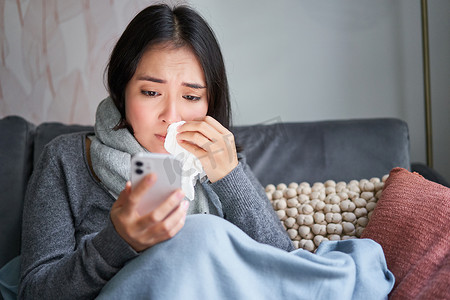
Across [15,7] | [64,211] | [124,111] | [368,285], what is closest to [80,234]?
[64,211]

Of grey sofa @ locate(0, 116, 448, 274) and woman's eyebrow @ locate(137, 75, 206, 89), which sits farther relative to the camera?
grey sofa @ locate(0, 116, 448, 274)

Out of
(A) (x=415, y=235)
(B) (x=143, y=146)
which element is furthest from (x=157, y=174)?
(A) (x=415, y=235)

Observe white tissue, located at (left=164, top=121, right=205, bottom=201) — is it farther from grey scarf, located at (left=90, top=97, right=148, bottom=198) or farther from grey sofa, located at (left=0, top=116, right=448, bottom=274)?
grey sofa, located at (left=0, top=116, right=448, bottom=274)

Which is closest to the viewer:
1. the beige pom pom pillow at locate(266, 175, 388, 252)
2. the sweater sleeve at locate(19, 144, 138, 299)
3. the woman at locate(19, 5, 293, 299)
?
the sweater sleeve at locate(19, 144, 138, 299)

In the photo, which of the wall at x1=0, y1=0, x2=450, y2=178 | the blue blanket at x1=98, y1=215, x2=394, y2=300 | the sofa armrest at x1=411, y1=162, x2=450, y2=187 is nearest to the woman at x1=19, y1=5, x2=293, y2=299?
the blue blanket at x1=98, y1=215, x2=394, y2=300

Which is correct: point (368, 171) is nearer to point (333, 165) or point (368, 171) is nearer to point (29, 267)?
point (333, 165)

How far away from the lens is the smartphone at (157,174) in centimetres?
79

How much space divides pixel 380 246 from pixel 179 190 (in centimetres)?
50

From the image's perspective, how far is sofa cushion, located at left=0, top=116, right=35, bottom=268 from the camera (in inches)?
55.1

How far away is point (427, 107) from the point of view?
6.27ft

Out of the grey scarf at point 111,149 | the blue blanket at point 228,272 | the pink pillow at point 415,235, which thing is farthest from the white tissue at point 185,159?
the pink pillow at point 415,235

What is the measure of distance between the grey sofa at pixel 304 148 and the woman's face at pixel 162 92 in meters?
0.44

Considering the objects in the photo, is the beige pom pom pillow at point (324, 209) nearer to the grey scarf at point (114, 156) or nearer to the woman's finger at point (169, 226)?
the grey scarf at point (114, 156)

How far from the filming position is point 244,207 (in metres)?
1.17
